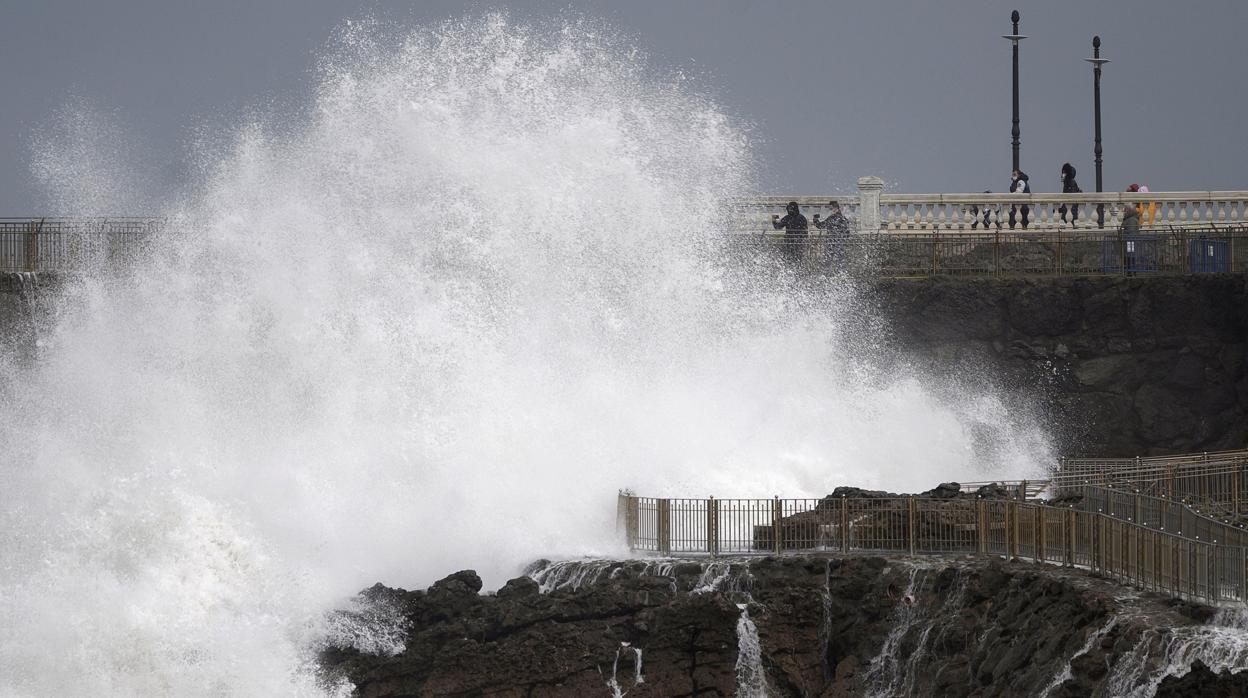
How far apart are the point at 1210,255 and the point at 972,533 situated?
13.9 metres

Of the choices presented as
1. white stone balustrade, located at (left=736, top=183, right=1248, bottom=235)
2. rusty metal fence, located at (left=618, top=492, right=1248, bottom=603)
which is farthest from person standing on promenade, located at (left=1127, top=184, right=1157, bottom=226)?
rusty metal fence, located at (left=618, top=492, right=1248, bottom=603)

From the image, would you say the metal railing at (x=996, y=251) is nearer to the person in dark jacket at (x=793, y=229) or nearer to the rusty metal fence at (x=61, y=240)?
the person in dark jacket at (x=793, y=229)

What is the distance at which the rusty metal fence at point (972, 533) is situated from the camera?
70.3ft

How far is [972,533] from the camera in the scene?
2689cm

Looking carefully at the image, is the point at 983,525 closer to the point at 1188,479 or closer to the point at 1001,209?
the point at 1188,479

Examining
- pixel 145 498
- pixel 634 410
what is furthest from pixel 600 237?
pixel 145 498

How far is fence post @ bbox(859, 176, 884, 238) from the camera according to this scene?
131ft

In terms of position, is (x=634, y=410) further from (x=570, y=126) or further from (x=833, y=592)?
(x=833, y=592)

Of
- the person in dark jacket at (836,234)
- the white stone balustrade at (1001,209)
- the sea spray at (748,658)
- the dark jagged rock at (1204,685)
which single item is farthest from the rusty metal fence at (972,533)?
the white stone balustrade at (1001,209)

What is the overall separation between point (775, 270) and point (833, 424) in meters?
3.53

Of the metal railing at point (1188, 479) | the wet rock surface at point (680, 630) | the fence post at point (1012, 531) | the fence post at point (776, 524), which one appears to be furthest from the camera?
the metal railing at point (1188, 479)

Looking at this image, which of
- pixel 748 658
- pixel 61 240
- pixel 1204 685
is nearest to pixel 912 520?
pixel 748 658

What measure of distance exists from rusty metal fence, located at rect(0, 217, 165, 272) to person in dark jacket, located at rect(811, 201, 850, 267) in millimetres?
11582

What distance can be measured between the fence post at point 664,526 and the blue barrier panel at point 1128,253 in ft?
44.8
